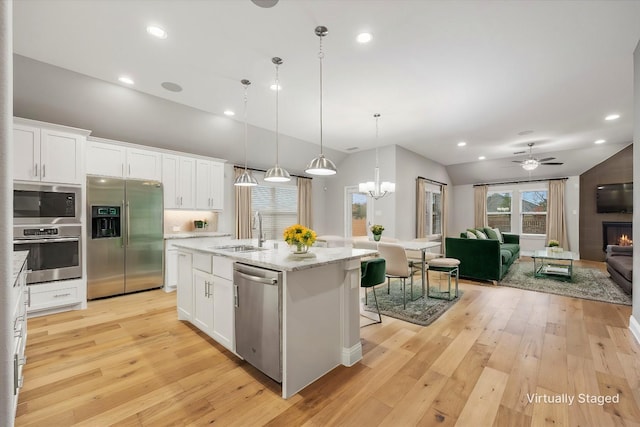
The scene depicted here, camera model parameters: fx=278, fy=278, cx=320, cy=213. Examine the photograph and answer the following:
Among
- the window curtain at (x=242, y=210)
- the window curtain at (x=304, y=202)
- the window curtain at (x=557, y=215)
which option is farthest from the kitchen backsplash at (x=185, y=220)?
the window curtain at (x=557, y=215)

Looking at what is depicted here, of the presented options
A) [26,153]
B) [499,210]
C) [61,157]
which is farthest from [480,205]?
[26,153]

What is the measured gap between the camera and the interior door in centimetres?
785

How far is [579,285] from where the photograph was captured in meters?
4.98

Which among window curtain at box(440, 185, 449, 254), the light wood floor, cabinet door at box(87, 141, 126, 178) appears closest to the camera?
the light wood floor

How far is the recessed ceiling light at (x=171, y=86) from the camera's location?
3.72 meters

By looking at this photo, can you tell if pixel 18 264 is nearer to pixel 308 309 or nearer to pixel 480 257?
pixel 308 309

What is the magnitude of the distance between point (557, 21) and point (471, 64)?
789 millimetres

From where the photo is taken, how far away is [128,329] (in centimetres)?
317

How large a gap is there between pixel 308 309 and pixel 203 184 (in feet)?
13.2

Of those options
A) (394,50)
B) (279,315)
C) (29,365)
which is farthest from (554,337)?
(29,365)

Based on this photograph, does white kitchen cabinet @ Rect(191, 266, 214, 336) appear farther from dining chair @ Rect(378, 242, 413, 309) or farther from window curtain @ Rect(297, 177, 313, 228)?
window curtain @ Rect(297, 177, 313, 228)

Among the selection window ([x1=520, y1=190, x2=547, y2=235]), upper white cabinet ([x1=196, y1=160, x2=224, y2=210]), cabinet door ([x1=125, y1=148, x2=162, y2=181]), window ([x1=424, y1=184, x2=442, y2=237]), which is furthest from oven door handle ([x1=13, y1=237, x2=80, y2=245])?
window ([x1=520, y1=190, x2=547, y2=235])

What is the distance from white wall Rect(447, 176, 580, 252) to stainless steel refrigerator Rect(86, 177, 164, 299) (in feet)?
29.7

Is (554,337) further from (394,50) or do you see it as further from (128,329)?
(128,329)
